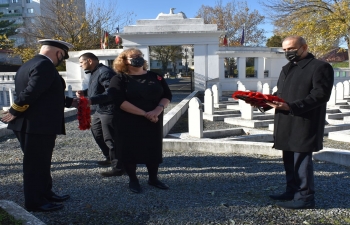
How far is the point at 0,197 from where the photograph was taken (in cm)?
439

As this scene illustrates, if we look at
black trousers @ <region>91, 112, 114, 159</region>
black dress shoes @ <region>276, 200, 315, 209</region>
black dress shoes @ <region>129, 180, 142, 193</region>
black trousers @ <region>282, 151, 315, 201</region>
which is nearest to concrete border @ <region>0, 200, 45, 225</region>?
black dress shoes @ <region>129, 180, 142, 193</region>

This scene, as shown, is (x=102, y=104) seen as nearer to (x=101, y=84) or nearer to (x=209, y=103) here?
(x=101, y=84)

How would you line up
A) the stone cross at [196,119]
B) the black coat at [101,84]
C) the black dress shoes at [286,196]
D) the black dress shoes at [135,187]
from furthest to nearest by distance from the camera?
the stone cross at [196,119] → the black coat at [101,84] → the black dress shoes at [135,187] → the black dress shoes at [286,196]

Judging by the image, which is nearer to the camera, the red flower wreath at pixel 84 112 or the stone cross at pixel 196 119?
the red flower wreath at pixel 84 112

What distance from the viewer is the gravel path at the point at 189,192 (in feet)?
11.8

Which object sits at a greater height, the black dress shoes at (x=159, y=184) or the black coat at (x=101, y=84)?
the black coat at (x=101, y=84)

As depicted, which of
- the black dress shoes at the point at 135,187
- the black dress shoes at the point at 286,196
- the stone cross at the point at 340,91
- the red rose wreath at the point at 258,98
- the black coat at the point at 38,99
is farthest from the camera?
the stone cross at the point at 340,91

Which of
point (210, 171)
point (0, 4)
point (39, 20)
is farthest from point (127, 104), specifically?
point (0, 4)

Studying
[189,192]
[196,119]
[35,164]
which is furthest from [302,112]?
[196,119]

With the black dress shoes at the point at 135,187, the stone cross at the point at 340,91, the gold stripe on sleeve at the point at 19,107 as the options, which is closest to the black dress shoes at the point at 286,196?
the black dress shoes at the point at 135,187

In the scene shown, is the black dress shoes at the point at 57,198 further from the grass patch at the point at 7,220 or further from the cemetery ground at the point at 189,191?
the grass patch at the point at 7,220

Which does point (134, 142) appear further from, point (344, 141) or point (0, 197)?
point (344, 141)

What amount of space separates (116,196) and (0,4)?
284 feet

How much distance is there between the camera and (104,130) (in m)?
5.28
